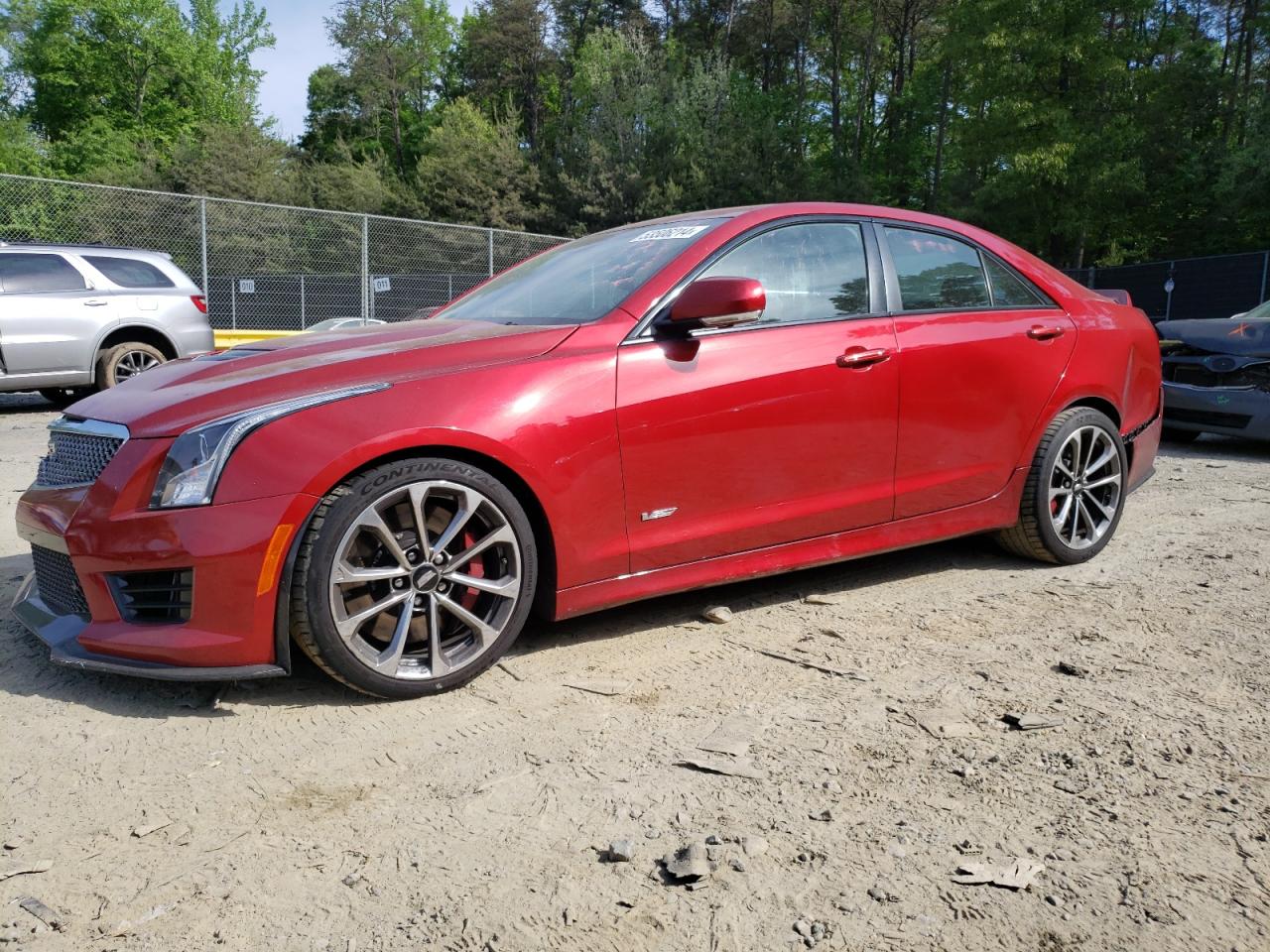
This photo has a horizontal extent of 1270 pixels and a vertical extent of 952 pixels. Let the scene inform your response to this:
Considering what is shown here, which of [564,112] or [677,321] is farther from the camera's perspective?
[564,112]

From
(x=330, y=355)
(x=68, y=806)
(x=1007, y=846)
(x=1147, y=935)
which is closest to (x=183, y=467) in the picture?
(x=330, y=355)

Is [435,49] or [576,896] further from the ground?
[435,49]

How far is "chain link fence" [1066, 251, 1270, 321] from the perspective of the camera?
21.2 metres

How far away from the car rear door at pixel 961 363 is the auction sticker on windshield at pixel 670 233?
0.82 m

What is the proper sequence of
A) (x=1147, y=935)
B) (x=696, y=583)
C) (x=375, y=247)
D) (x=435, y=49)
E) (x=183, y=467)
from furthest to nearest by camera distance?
(x=435, y=49)
(x=375, y=247)
(x=696, y=583)
(x=183, y=467)
(x=1147, y=935)

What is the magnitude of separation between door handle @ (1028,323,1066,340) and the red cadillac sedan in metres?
0.04

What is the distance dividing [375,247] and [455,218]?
85.0 ft

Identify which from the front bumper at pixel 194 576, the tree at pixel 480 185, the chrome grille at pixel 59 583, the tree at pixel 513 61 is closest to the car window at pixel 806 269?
the front bumper at pixel 194 576

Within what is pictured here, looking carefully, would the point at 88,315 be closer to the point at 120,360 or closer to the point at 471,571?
the point at 120,360

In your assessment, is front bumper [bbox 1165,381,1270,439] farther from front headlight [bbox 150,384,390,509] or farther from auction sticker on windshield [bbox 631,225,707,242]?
front headlight [bbox 150,384,390,509]

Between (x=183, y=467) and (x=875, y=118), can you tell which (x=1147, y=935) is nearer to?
(x=183, y=467)

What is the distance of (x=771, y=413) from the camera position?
133 inches

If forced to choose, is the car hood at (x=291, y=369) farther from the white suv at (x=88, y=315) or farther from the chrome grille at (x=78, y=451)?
the white suv at (x=88, y=315)

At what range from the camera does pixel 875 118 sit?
177 ft
